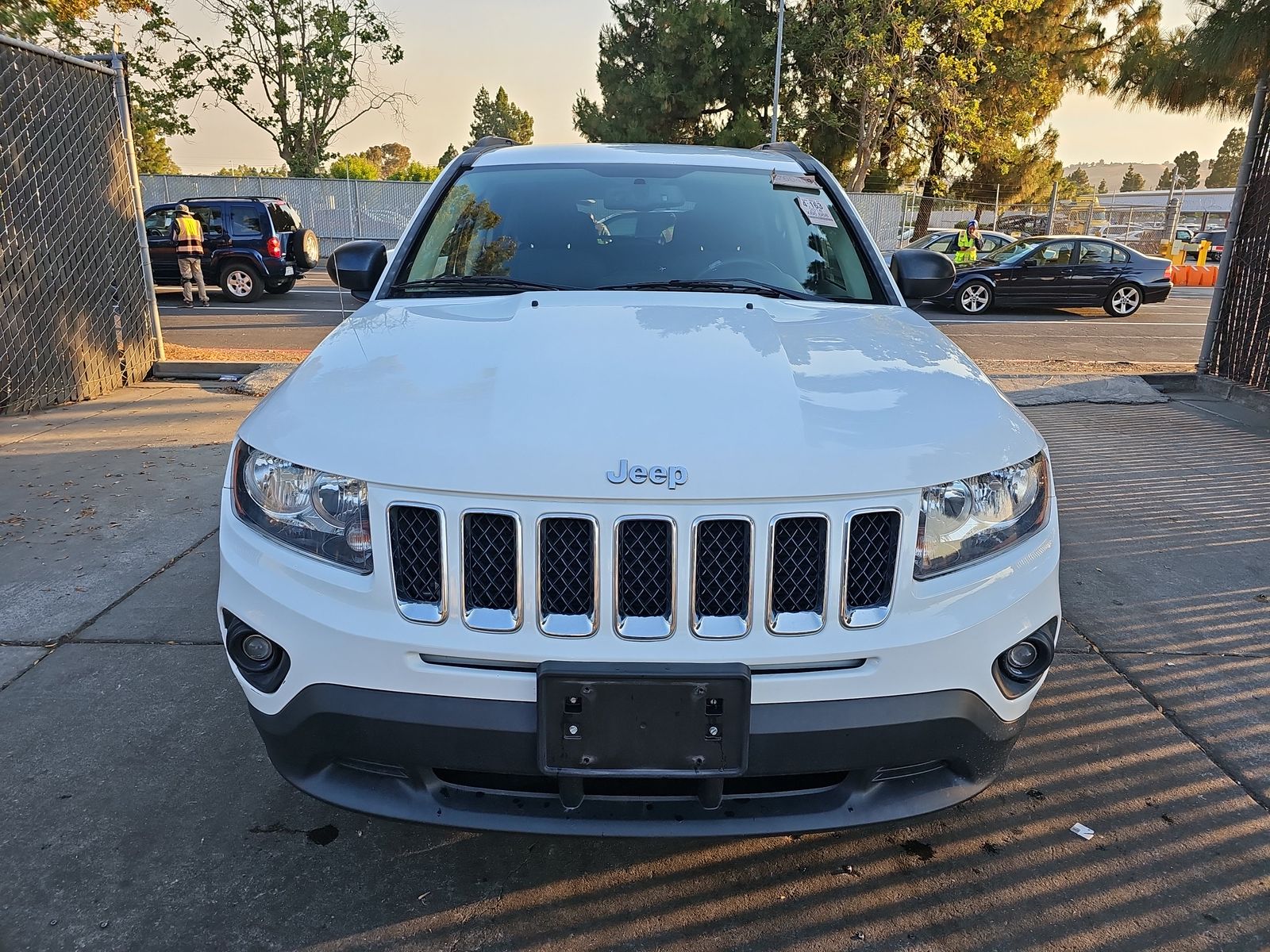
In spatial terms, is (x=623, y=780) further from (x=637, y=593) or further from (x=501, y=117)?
(x=501, y=117)

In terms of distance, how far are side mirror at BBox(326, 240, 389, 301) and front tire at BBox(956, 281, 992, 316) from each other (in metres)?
14.6

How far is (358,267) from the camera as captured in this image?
3475 millimetres

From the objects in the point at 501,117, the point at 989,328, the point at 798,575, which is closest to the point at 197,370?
the point at 798,575

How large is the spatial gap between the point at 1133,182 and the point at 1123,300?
355ft

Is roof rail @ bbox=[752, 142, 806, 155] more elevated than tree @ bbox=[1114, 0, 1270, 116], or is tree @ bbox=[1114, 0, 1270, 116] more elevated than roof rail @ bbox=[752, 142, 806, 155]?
tree @ bbox=[1114, 0, 1270, 116]

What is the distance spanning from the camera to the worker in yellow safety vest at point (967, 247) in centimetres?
1758

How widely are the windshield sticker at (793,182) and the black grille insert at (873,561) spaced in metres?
2.09

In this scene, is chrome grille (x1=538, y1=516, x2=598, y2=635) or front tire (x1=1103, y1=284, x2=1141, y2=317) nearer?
chrome grille (x1=538, y1=516, x2=598, y2=635)

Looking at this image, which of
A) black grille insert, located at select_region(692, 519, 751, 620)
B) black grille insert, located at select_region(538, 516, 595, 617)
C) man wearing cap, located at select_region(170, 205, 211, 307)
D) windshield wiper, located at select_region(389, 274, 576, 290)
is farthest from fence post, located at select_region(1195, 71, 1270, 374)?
man wearing cap, located at select_region(170, 205, 211, 307)

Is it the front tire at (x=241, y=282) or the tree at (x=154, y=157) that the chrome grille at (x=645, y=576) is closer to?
the front tire at (x=241, y=282)

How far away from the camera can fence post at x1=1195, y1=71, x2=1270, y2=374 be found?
8.10 metres

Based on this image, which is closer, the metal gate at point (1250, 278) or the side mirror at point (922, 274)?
the side mirror at point (922, 274)

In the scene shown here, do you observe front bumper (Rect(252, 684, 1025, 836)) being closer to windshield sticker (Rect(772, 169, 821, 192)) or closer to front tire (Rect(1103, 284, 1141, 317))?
windshield sticker (Rect(772, 169, 821, 192))

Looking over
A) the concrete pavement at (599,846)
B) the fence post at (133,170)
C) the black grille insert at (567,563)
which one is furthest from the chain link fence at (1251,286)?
the fence post at (133,170)
